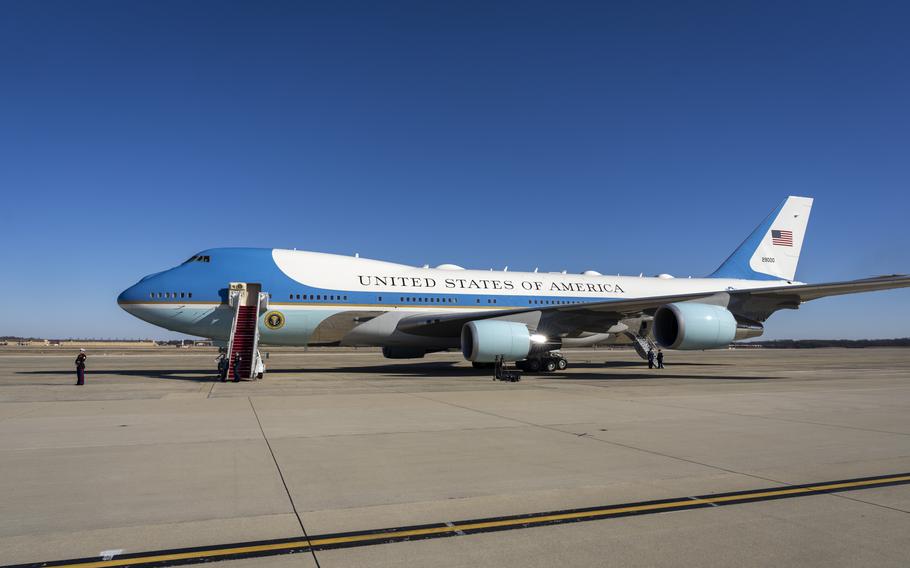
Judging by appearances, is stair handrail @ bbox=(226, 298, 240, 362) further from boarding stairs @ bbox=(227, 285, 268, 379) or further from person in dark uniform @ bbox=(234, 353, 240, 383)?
person in dark uniform @ bbox=(234, 353, 240, 383)

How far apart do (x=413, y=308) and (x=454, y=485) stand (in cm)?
1721

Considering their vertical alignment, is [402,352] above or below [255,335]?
below

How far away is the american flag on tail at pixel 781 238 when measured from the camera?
30672 millimetres

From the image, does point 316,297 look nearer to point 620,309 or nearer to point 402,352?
point 402,352

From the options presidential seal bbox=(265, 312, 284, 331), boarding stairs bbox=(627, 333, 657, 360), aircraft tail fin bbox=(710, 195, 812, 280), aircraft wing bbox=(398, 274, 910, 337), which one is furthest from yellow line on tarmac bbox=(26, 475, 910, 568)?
aircraft tail fin bbox=(710, 195, 812, 280)

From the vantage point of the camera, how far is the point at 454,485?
19.3ft

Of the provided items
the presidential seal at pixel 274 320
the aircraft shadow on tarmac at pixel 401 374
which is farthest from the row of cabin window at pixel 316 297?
the aircraft shadow on tarmac at pixel 401 374

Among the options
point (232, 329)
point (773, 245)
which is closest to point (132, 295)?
point (232, 329)

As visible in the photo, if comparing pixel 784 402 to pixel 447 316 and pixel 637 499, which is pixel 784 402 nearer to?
pixel 637 499

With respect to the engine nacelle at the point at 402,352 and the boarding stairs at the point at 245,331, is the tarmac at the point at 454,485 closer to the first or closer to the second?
the boarding stairs at the point at 245,331

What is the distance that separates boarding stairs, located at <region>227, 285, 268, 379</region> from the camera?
1870cm

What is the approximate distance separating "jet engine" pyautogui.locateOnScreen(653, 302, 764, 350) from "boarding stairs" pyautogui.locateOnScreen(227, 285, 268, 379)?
13144 mm

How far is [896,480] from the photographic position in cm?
613

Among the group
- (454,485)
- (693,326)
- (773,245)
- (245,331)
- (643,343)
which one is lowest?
(245,331)
